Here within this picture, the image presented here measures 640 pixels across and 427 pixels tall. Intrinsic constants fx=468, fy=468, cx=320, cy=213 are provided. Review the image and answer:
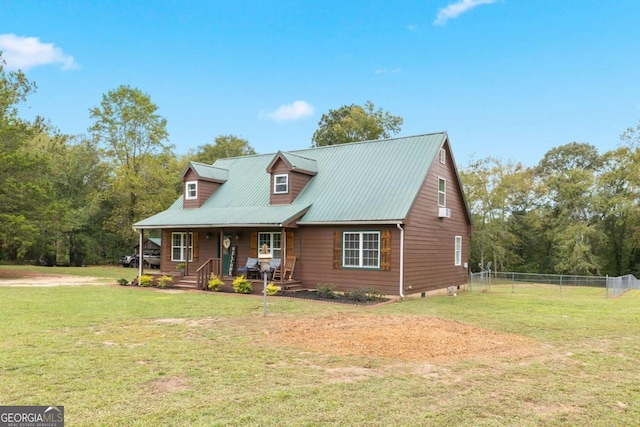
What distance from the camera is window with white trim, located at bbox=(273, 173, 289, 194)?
793 inches

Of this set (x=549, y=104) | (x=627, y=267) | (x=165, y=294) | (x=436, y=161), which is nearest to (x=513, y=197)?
(x=627, y=267)

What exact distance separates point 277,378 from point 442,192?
15011 millimetres

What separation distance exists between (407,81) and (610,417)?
77.4 feet

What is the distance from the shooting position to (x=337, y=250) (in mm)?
17500

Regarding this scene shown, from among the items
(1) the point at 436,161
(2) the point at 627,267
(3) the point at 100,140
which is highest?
(3) the point at 100,140

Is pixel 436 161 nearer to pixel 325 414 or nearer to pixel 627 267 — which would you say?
pixel 325 414

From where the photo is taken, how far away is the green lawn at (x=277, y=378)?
4762 millimetres

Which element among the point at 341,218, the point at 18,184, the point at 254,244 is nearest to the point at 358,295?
the point at 341,218

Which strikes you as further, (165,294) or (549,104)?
(549,104)

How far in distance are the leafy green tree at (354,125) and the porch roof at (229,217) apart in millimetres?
22432

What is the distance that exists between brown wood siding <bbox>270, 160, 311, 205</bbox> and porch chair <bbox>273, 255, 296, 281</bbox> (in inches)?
106

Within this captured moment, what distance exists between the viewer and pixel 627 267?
4097 cm

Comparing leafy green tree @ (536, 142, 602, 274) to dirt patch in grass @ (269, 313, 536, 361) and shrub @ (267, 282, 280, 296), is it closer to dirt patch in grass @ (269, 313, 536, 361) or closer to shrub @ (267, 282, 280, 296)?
shrub @ (267, 282, 280, 296)

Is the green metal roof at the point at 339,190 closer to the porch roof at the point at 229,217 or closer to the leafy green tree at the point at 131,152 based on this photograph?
the porch roof at the point at 229,217
